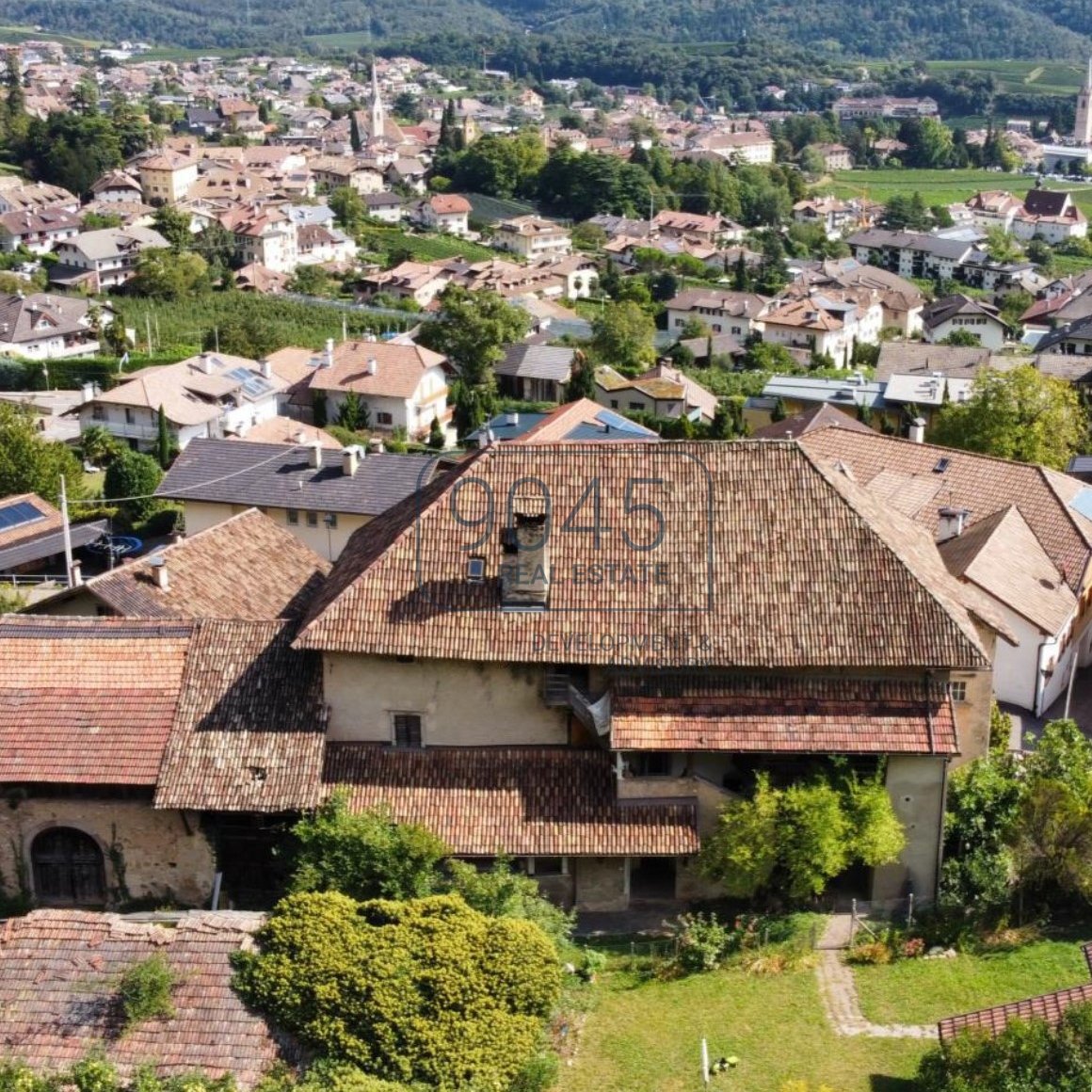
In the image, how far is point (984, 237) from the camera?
516 ft

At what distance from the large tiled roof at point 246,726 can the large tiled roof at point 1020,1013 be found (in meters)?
10.5

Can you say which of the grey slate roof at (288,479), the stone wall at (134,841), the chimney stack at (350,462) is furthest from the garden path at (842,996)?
the chimney stack at (350,462)

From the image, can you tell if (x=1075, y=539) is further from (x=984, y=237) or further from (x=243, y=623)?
(x=984, y=237)

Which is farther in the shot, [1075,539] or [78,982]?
[1075,539]

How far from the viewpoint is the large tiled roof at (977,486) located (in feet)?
113

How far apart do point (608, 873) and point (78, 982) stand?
8.73 metres

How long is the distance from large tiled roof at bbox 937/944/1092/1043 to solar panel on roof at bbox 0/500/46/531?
122 feet

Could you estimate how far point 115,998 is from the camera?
20.0 metres

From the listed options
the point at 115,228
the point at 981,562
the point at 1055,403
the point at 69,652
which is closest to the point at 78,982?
the point at 69,652

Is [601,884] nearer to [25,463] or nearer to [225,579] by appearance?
[225,579]

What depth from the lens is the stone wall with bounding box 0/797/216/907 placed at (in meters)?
23.9

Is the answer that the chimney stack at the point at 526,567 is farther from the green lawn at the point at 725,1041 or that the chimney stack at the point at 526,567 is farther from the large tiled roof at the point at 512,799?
the green lawn at the point at 725,1041

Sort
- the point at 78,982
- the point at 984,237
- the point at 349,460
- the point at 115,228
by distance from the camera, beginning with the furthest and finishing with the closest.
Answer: the point at 984,237 < the point at 115,228 < the point at 349,460 < the point at 78,982

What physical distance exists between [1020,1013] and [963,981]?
331 cm
